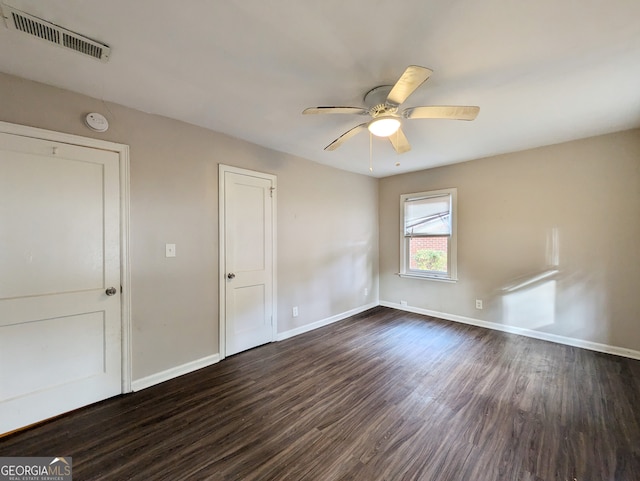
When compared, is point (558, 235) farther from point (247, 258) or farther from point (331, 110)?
point (247, 258)

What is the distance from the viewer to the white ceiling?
4.47 ft

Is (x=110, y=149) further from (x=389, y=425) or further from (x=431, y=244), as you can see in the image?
(x=431, y=244)

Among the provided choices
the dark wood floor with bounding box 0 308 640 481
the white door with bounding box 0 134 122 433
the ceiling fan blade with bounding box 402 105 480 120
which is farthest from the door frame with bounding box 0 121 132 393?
the ceiling fan blade with bounding box 402 105 480 120

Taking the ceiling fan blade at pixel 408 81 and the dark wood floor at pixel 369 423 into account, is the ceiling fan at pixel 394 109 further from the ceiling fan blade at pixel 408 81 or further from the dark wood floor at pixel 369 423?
the dark wood floor at pixel 369 423

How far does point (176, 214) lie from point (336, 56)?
78.7 inches

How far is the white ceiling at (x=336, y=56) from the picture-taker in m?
1.36

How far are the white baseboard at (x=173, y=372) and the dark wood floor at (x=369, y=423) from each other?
8cm

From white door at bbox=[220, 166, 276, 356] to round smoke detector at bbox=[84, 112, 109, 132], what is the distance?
3.33 feet

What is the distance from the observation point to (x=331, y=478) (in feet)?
4.84

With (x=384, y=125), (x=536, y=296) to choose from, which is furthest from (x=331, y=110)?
(x=536, y=296)

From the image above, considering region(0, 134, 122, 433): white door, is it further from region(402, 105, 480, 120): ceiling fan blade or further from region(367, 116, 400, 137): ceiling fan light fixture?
region(402, 105, 480, 120): ceiling fan blade

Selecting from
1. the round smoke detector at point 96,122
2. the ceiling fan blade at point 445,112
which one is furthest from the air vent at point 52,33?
the ceiling fan blade at point 445,112

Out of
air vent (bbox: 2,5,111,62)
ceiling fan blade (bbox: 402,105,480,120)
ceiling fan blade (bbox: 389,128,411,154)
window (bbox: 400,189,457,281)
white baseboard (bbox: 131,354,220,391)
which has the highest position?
air vent (bbox: 2,5,111,62)

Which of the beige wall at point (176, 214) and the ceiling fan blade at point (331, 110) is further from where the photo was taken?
the beige wall at point (176, 214)
